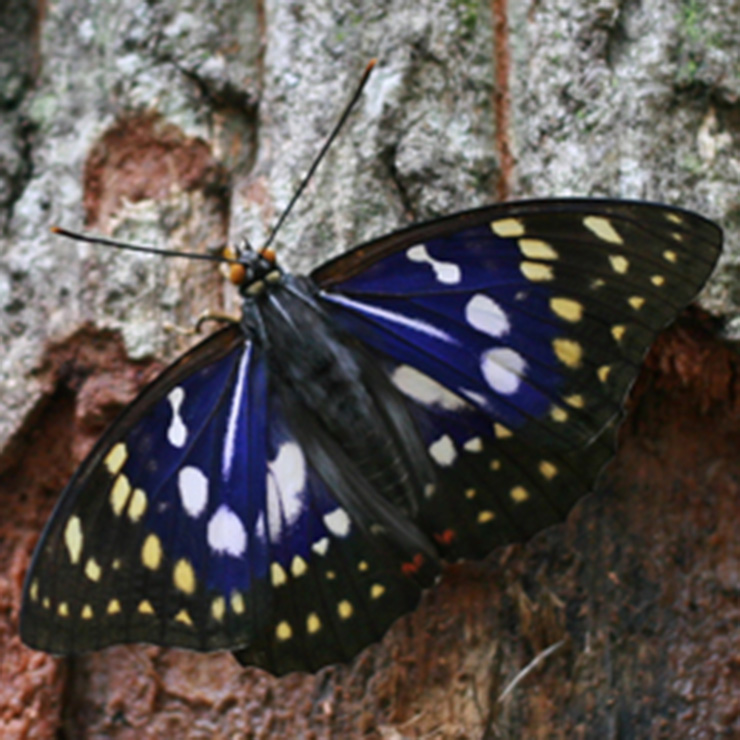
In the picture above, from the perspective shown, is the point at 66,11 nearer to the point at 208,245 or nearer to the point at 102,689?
the point at 208,245

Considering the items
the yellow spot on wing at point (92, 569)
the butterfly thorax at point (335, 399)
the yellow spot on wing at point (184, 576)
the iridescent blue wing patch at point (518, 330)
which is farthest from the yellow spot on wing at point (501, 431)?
the yellow spot on wing at point (92, 569)

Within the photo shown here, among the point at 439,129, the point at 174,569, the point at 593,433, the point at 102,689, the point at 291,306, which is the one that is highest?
the point at 439,129

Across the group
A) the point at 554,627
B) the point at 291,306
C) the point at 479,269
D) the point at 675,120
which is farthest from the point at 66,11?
the point at 554,627

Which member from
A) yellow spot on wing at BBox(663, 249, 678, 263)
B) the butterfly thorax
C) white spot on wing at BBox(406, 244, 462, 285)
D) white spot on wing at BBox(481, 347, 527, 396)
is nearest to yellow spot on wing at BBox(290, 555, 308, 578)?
the butterfly thorax

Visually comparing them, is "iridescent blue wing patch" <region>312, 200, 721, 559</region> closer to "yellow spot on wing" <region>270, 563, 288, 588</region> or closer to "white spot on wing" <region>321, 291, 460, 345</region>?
"white spot on wing" <region>321, 291, 460, 345</region>

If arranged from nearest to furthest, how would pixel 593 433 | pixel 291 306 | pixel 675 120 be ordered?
pixel 593 433 < pixel 291 306 < pixel 675 120
